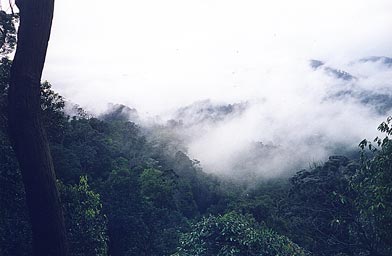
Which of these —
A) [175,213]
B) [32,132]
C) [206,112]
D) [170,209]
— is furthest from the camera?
[206,112]

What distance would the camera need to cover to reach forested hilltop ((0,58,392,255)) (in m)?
8.90

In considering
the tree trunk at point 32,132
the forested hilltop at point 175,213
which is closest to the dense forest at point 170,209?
the forested hilltop at point 175,213

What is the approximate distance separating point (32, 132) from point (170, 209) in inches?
1065

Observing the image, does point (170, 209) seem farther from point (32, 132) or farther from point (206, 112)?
point (206, 112)

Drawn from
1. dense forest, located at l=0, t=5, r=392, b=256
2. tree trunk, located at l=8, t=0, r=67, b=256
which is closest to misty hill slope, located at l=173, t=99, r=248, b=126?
dense forest, located at l=0, t=5, r=392, b=256

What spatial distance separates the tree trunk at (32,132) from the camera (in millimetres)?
3004

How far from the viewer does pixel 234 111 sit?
18512 cm

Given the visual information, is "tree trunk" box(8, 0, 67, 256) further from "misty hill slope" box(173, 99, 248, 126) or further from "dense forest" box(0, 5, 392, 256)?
"misty hill slope" box(173, 99, 248, 126)

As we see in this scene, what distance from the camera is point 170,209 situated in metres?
29.3

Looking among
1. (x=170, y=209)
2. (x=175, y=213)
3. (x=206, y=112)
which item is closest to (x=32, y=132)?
(x=175, y=213)

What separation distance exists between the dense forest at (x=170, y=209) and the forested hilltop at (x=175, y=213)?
3 centimetres

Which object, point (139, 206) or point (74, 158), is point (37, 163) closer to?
point (139, 206)

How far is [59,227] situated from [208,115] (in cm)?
15767

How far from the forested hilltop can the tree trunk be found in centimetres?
265
